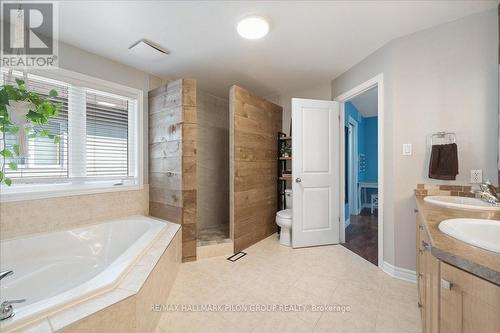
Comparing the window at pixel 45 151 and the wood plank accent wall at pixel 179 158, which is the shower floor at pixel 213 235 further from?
the window at pixel 45 151

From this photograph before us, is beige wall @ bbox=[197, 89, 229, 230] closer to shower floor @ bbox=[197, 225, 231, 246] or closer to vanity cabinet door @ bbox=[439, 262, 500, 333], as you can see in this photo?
shower floor @ bbox=[197, 225, 231, 246]

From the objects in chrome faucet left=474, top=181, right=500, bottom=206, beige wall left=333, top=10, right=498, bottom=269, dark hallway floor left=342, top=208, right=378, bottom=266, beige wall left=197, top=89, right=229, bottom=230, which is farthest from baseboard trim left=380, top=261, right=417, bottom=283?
beige wall left=197, top=89, right=229, bottom=230

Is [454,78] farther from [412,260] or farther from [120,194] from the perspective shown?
[120,194]

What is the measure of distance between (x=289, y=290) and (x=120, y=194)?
204 cm

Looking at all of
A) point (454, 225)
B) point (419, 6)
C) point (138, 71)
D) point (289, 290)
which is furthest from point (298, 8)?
point (289, 290)

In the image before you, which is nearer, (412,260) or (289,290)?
Answer: (289,290)

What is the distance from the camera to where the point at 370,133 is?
5.37 meters

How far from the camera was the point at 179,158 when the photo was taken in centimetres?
230

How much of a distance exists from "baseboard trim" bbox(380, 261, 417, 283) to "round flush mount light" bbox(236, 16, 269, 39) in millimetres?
2455

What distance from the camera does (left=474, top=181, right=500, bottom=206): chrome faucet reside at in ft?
4.57

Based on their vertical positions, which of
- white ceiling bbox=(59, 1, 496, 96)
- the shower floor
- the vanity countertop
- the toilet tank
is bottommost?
the shower floor

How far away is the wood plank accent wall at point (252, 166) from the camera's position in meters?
2.55

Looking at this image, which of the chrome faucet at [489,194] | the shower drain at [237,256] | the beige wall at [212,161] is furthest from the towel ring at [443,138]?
the beige wall at [212,161]

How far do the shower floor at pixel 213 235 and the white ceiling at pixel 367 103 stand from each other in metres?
3.07
